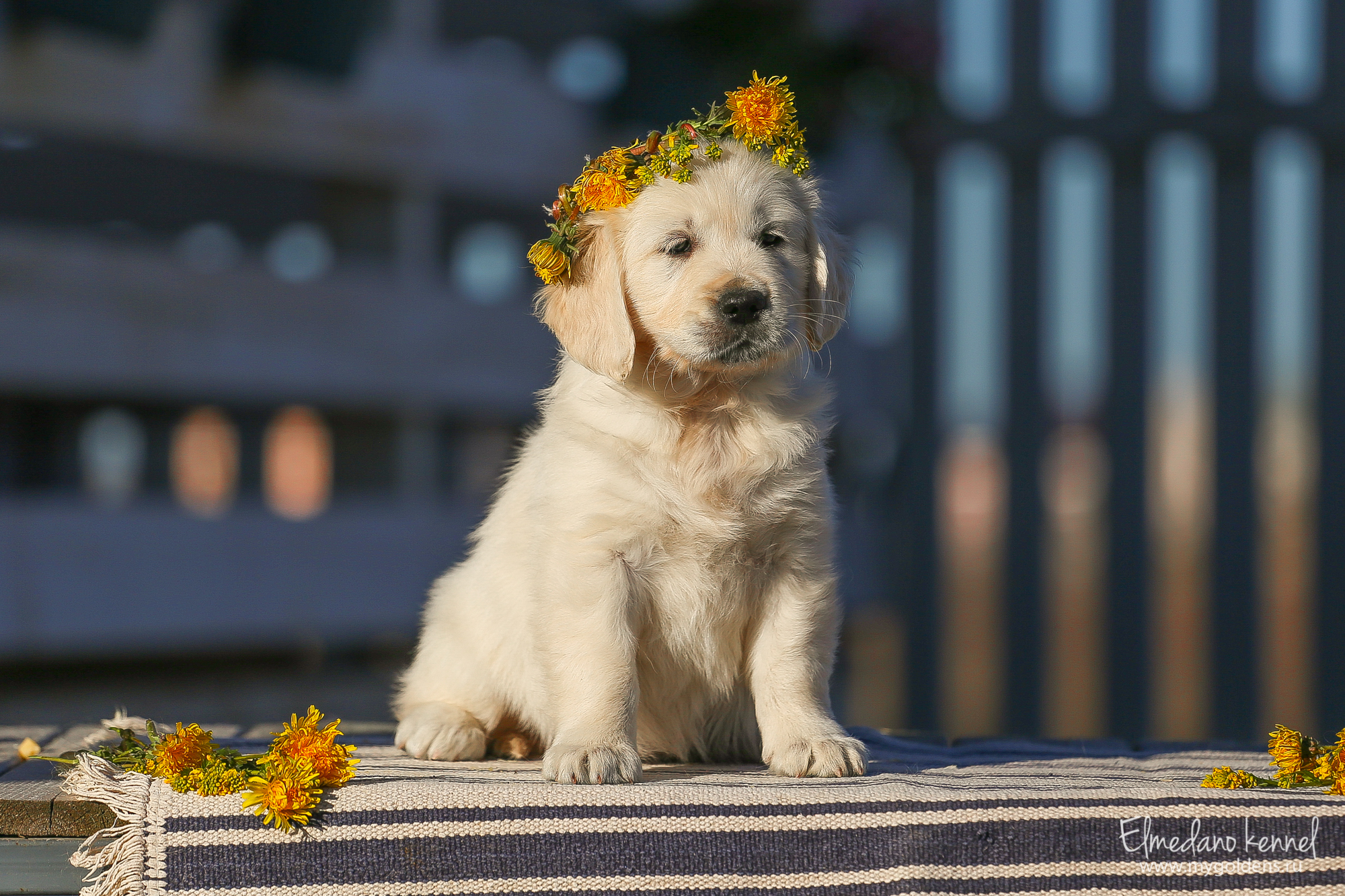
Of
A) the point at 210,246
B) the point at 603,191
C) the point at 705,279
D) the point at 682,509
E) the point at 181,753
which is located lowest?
the point at 181,753

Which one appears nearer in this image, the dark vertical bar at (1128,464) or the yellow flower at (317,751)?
the yellow flower at (317,751)

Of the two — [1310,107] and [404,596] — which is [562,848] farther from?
[404,596]

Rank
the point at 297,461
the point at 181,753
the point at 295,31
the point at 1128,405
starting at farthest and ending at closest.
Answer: the point at 297,461
the point at 295,31
the point at 1128,405
the point at 181,753

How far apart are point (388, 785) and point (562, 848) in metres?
0.29

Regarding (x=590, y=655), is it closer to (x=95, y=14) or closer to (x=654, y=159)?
(x=654, y=159)

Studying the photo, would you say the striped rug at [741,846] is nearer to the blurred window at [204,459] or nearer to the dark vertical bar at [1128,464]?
the dark vertical bar at [1128,464]

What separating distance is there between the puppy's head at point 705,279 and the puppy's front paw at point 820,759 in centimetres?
68

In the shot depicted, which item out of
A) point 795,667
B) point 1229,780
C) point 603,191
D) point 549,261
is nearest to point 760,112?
point 603,191

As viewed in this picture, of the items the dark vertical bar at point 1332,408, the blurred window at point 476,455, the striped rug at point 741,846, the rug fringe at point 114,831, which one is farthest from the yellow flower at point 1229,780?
the blurred window at point 476,455

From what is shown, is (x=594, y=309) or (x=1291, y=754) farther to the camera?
(x=594, y=309)

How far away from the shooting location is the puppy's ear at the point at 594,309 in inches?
90.2

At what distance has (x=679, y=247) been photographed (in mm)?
2363

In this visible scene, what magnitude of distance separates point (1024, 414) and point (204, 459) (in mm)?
4607

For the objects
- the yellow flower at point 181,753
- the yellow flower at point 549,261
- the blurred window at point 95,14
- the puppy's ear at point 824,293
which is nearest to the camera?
the yellow flower at point 181,753
